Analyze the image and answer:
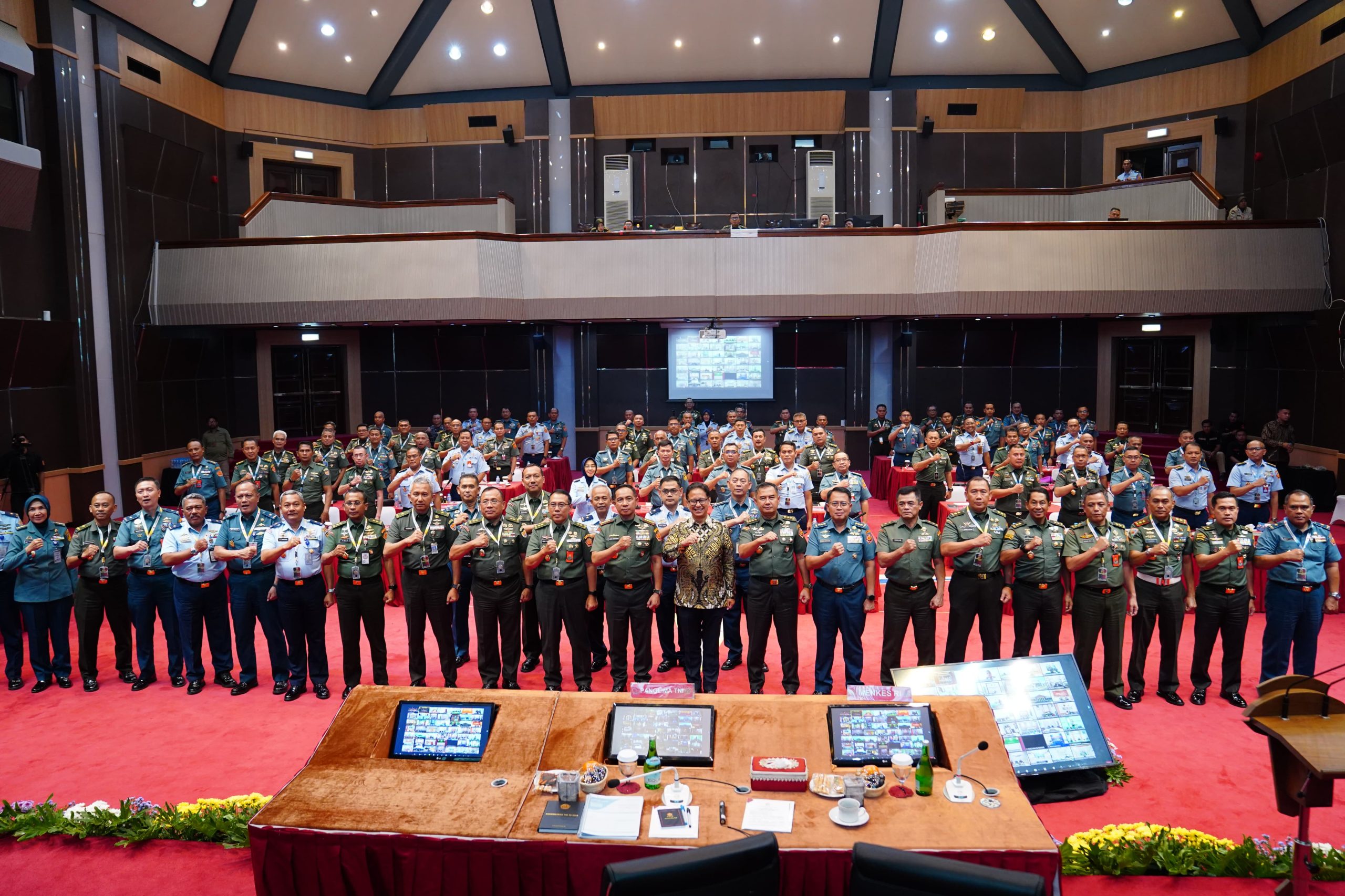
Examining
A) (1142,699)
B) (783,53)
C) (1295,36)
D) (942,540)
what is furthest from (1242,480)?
(783,53)

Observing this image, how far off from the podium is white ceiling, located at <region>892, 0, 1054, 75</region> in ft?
52.8

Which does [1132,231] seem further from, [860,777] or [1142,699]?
[860,777]

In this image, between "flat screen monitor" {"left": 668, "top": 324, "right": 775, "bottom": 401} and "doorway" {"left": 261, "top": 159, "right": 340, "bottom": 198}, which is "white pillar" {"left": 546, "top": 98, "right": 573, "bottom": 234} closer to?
"flat screen monitor" {"left": 668, "top": 324, "right": 775, "bottom": 401}

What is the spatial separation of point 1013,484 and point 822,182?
1043 cm

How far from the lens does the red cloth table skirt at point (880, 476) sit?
14.5 m

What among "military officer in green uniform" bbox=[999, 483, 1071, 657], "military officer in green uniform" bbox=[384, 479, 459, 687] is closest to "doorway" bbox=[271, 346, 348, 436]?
"military officer in green uniform" bbox=[384, 479, 459, 687]

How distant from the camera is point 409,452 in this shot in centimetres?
1064

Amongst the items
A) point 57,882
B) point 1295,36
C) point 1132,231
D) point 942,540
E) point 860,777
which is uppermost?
point 1295,36

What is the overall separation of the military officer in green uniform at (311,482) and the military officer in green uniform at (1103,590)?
28.6 feet

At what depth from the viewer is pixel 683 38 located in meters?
17.7

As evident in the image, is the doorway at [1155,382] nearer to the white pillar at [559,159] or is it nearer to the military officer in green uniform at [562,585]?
the white pillar at [559,159]

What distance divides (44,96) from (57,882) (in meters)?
13.2

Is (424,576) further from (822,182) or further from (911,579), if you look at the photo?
(822,182)

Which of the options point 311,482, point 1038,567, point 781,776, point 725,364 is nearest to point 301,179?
point 725,364
